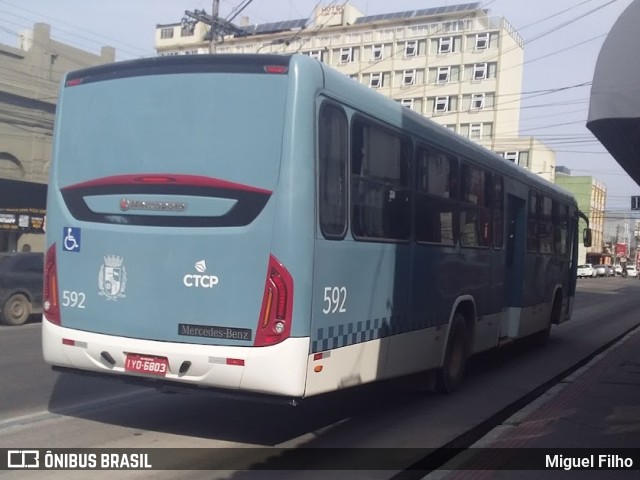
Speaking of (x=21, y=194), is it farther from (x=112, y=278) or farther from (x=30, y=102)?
(x=112, y=278)

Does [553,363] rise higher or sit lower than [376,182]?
lower

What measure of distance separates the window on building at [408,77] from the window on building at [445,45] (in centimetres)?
334

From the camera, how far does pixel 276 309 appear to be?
6172 millimetres

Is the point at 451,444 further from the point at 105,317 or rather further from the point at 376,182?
the point at 105,317

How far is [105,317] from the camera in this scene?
679 centimetres

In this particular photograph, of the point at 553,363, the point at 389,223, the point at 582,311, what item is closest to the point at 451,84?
the point at 582,311

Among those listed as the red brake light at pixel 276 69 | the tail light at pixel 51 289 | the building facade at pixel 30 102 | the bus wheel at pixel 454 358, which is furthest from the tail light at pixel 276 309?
the building facade at pixel 30 102

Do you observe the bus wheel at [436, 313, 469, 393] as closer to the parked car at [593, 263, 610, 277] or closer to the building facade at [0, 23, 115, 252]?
the building facade at [0, 23, 115, 252]

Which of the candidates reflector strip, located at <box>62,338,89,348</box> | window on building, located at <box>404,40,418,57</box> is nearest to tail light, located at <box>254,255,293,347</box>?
reflector strip, located at <box>62,338,89,348</box>

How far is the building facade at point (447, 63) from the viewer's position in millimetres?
72188

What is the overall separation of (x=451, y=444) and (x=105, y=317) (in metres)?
3.55

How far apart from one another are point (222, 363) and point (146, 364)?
2.47 feet

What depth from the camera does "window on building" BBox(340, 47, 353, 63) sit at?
7788 centimetres

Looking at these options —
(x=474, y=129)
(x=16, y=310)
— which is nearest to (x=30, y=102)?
(x=16, y=310)
